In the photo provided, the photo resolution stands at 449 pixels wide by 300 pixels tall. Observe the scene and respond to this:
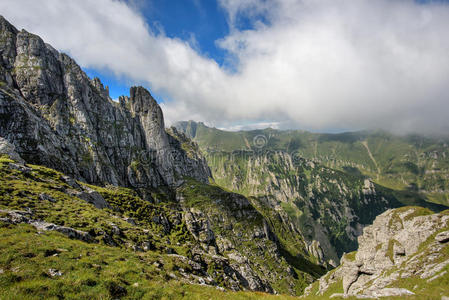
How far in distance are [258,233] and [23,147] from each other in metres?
169

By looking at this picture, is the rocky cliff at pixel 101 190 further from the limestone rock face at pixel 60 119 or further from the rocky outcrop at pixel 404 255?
the rocky outcrop at pixel 404 255

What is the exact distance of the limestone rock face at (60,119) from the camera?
9856cm

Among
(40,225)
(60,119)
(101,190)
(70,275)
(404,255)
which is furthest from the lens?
(60,119)

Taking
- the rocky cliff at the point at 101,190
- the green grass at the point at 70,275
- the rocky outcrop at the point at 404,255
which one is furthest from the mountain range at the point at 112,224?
the rocky cliff at the point at 101,190

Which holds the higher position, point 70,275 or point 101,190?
point 70,275

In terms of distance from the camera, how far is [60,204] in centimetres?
3994

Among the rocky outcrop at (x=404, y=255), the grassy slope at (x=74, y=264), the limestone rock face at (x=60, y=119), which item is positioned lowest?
the rocky outcrop at (x=404, y=255)

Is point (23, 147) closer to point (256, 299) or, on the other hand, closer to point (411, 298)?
point (256, 299)

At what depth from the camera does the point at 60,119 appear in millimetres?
134750

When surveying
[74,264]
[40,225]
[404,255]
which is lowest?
[404,255]

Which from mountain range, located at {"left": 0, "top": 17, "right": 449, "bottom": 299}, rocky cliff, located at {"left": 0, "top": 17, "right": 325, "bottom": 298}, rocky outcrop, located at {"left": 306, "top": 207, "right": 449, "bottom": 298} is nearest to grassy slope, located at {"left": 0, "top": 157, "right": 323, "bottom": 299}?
mountain range, located at {"left": 0, "top": 17, "right": 449, "bottom": 299}

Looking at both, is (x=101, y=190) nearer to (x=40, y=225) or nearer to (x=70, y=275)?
(x=40, y=225)

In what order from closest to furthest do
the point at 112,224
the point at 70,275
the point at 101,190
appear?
the point at 70,275, the point at 112,224, the point at 101,190

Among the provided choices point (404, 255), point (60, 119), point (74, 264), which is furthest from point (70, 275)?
point (60, 119)
